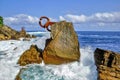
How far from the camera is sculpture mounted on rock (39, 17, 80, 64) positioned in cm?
1925

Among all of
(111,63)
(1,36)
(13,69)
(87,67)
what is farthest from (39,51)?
(1,36)

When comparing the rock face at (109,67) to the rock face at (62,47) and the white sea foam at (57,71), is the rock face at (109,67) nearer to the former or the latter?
the white sea foam at (57,71)

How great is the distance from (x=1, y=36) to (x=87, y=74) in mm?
38151

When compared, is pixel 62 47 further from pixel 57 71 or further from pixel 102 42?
pixel 102 42

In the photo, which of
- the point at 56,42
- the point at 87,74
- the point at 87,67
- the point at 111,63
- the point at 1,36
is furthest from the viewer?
the point at 1,36

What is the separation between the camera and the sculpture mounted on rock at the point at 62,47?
19.2 metres

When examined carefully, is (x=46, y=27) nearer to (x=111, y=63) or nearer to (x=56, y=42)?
(x=56, y=42)

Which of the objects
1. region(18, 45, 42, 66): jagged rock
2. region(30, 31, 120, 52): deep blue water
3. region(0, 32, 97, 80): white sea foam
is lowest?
region(30, 31, 120, 52): deep blue water

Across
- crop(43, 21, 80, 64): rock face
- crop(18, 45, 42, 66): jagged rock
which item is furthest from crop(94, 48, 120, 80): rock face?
crop(18, 45, 42, 66): jagged rock

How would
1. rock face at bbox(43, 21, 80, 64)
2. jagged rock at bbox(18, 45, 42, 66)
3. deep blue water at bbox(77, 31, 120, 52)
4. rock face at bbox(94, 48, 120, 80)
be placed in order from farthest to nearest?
1. deep blue water at bbox(77, 31, 120, 52)
2. jagged rock at bbox(18, 45, 42, 66)
3. rock face at bbox(43, 21, 80, 64)
4. rock face at bbox(94, 48, 120, 80)

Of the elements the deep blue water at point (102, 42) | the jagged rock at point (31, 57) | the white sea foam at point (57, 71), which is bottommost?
the deep blue water at point (102, 42)

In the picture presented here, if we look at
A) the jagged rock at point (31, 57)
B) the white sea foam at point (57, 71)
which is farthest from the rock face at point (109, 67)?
the jagged rock at point (31, 57)

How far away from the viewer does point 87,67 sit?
1806 cm

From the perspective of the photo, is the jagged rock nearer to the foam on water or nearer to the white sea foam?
the white sea foam
